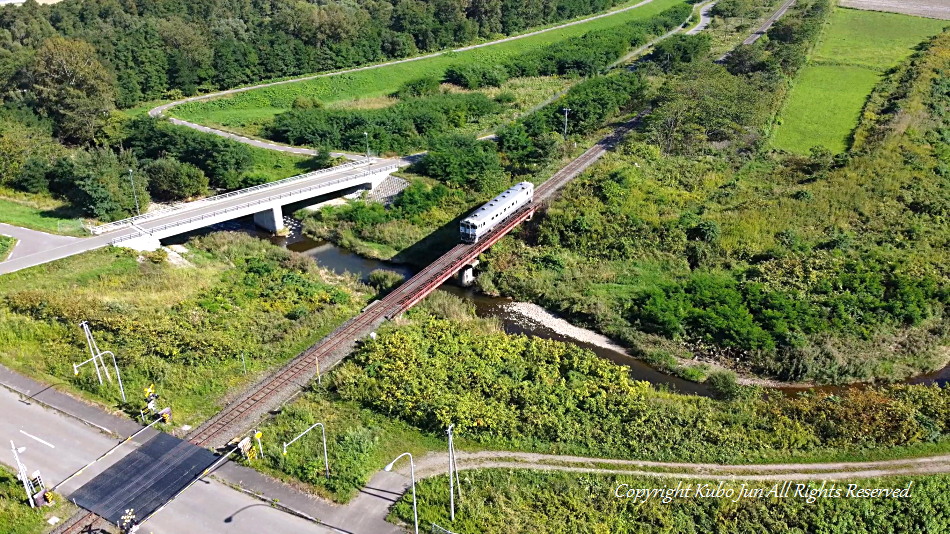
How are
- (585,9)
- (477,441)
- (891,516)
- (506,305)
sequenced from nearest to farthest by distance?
1. (891,516)
2. (477,441)
3. (506,305)
4. (585,9)

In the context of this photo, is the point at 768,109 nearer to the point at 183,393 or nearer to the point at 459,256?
the point at 459,256

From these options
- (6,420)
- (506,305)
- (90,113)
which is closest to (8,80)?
(90,113)

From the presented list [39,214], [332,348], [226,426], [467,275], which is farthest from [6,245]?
[467,275]

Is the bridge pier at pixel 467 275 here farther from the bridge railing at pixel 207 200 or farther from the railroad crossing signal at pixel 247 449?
the railroad crossing signal at pixel 247 449

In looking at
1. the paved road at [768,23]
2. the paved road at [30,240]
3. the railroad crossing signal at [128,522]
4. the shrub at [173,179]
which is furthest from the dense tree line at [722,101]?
the railroad crossing signal at [128,522]

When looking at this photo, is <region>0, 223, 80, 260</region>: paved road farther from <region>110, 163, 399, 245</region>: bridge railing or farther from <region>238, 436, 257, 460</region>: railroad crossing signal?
<region>238, 436, 257, 460</region>: railroad crossing signal

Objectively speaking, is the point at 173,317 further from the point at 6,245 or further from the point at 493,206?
the point at 493,206
